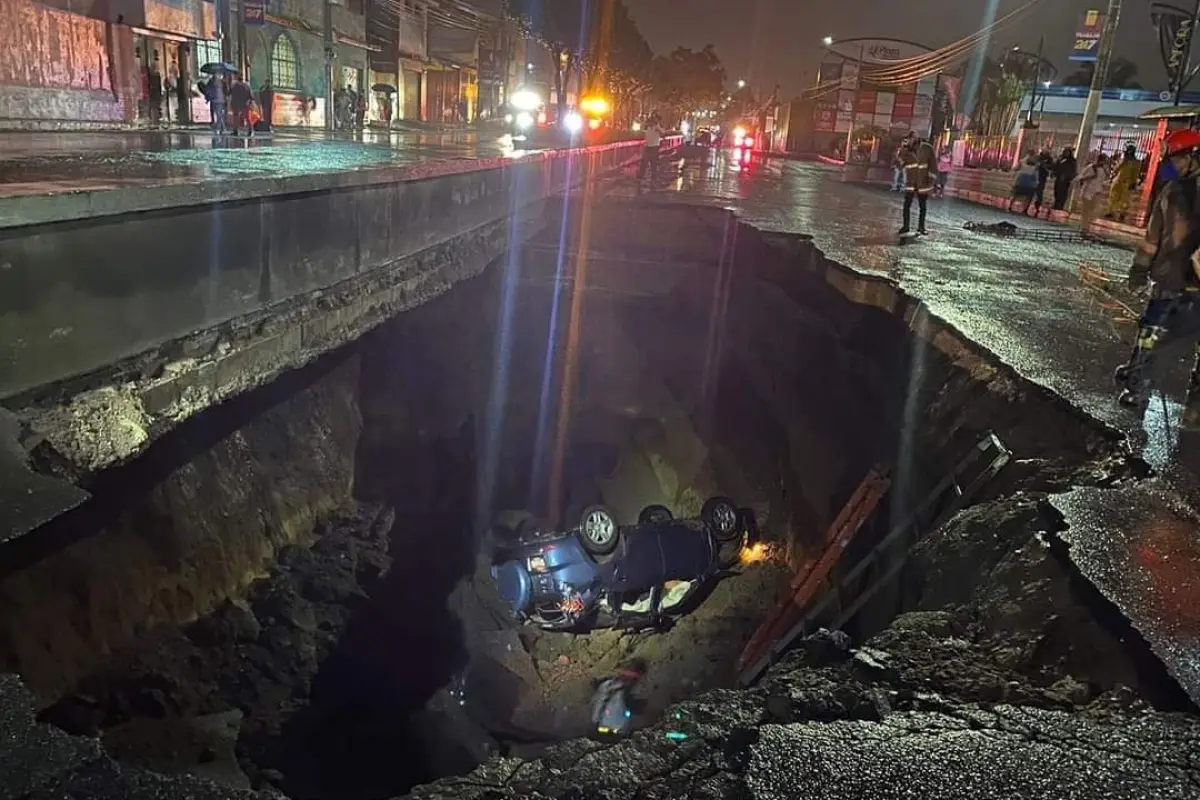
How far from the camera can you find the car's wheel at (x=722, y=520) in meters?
7.72

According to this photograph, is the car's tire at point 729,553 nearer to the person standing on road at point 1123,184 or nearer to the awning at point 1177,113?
the awning at point 1177,113

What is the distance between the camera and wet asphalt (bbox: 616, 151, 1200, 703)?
10.9 ft

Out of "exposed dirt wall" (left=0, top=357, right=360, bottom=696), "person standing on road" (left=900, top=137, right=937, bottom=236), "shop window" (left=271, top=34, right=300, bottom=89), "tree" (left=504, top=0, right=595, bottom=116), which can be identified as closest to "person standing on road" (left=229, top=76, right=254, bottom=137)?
"shop window" (left=271, top=34, right=300, bottom=89)

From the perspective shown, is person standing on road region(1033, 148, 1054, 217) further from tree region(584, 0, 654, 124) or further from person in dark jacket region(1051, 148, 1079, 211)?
tree region(584, 0, 654, 124)

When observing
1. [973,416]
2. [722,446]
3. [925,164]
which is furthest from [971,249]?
[973,416]

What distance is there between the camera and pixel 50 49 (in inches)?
619

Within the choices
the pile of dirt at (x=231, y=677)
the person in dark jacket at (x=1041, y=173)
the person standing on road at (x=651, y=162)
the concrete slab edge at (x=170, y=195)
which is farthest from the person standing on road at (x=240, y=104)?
the person in dark jacket at (x=1041, y=173)

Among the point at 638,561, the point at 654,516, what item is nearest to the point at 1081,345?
the point at 654,516

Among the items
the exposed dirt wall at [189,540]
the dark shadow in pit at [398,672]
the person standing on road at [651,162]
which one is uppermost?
the person standing on road at [651,162]

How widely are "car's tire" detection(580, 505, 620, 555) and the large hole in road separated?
1154 millimetres

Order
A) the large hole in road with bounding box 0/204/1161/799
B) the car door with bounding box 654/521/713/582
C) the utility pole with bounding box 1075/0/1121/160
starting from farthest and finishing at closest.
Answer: the utility pole with bounding box 1075/0/1121/160 < the car door with bounding box 654/521/713/582 < the large hole in road with bounding box 0/204/1161/799

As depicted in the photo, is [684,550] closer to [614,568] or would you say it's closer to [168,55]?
[614,568]

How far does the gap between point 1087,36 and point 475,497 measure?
23273 millimetres

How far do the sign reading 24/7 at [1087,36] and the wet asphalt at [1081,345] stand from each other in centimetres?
770
